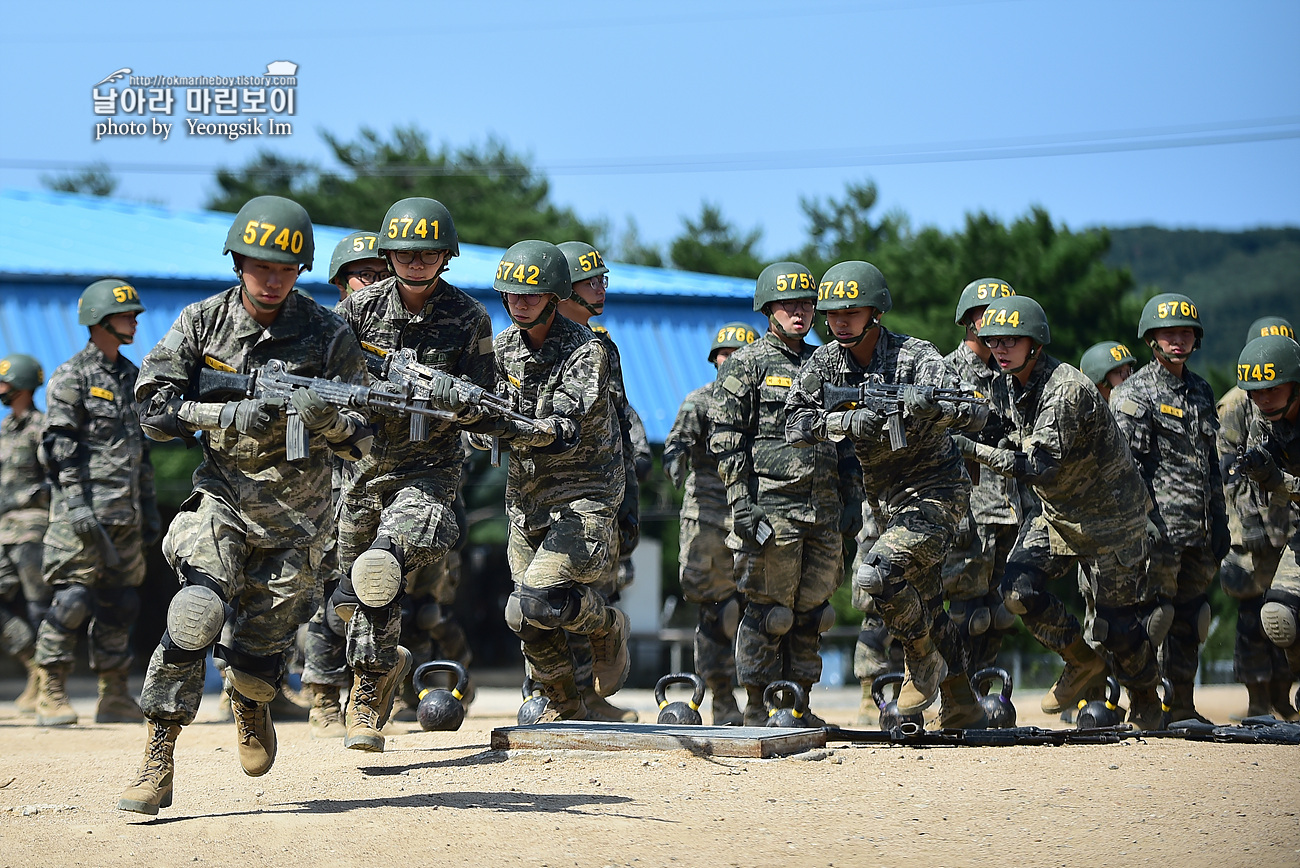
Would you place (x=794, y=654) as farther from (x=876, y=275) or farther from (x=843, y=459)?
(x=876, y=275)

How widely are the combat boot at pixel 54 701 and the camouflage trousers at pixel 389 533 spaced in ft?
13.3

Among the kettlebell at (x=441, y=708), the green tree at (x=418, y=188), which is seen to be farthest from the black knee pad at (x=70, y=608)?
the green tree at (x=418, y=188)

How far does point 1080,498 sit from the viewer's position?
29.7ft

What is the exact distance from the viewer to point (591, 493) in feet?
26.9

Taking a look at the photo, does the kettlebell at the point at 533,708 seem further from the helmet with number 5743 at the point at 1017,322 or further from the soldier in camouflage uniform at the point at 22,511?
the soldier in camouflage uniform at the point at 22,511

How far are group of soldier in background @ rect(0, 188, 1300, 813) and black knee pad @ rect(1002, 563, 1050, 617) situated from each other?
0.02 meters

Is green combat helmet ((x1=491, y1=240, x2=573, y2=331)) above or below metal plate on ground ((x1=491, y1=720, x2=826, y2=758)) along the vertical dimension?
above

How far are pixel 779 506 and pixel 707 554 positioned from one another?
1283mm

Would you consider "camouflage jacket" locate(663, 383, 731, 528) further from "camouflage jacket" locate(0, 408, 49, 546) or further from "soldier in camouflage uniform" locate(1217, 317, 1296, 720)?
"camouflage jacket" locate(0, 408, 49, 546)

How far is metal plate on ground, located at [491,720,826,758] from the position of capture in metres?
7.26

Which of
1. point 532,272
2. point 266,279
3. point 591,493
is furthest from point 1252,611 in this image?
point 266,279

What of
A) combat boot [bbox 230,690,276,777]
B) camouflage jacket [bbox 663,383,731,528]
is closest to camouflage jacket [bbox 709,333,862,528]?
camouflage jacket [bbox 663,383,731,528]

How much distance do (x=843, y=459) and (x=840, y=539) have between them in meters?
0.53

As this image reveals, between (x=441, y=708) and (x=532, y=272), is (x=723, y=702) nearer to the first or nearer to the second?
(x=441, y=708)
